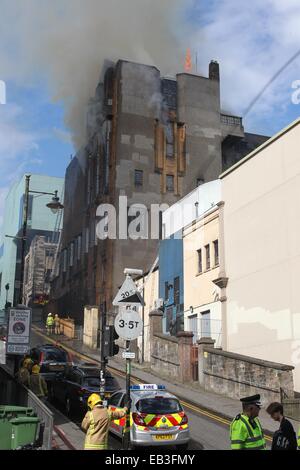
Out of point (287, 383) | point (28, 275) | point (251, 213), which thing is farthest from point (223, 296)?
point (28, 275)

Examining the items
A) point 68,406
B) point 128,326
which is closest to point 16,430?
point 128,326

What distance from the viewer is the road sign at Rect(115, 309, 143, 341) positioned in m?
11.7

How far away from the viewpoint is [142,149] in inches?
2098

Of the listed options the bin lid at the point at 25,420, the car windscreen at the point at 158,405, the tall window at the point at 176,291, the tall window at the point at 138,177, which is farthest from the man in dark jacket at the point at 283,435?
the tall window at the point at 138,177

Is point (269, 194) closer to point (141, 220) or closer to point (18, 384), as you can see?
point (18, 384)

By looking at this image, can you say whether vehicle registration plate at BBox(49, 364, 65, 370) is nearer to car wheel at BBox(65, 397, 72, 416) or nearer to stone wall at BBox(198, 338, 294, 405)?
car wheel at BBox(65, 397, 72, 416)

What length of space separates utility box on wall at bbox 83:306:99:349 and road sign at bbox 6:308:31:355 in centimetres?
2405

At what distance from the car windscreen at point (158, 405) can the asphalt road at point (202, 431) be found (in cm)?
126

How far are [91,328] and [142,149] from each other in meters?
19.7

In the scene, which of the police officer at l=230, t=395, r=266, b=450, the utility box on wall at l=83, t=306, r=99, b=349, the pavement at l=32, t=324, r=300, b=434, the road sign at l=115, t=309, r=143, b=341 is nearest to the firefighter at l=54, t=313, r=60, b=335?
the utility box on wall at l=83, t=306, r=99, b=349

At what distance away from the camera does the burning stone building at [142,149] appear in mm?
51656

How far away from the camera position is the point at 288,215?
24516 millimetres

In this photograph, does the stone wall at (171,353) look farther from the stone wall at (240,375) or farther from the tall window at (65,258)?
the tall window at (65,258)
